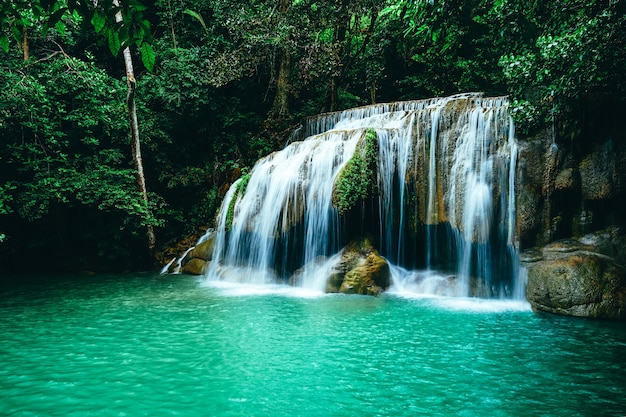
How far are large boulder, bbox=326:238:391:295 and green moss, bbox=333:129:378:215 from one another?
109cm

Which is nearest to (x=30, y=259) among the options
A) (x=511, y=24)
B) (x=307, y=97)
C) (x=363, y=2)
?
(x=307, y=97)

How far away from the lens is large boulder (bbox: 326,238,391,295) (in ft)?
30.7

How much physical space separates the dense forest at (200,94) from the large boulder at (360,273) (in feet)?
14.3

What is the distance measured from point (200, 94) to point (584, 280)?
12854 millimetres

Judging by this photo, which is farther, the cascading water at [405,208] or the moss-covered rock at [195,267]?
the moss-covered rock at [195,267]

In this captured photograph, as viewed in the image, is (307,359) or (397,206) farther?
(397,206)

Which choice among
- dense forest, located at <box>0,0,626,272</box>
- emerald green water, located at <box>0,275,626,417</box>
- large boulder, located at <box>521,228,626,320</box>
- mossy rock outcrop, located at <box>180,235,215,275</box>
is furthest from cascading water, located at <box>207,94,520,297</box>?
emerald green water, located at <box>0,275,626,417</box>

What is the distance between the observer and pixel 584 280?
7.41 metres

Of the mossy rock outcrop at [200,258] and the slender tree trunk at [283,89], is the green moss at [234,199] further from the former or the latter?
the slender tree trunk at [283,89]

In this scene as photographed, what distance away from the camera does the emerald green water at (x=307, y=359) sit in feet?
14.0

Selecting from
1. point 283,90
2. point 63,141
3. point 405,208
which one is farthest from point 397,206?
point 63,141

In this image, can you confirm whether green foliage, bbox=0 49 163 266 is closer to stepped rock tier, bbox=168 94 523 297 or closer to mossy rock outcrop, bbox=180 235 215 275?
mossy rock outcrop, bbox=180 235 215 275

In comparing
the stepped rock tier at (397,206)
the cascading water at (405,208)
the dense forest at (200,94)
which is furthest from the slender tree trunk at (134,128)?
the stepped rock tier at (397,206)

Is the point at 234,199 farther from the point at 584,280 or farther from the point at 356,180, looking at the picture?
the point at 584,280
